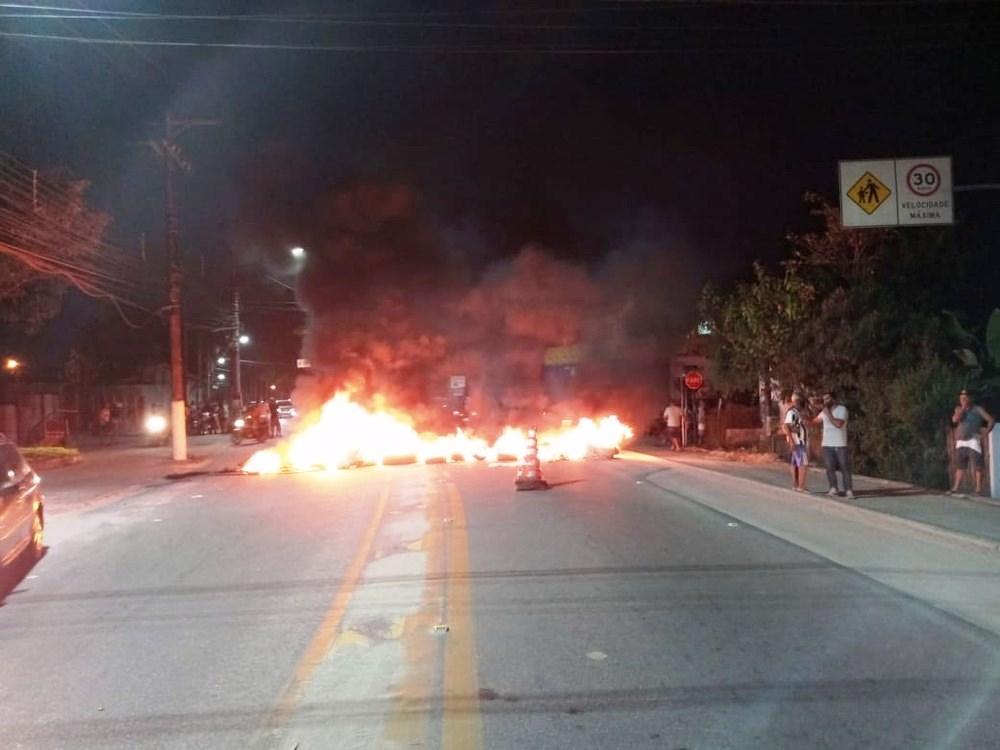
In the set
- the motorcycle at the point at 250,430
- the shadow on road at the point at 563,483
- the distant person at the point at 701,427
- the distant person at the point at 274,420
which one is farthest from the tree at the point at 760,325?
the distant person at the point at 274,420

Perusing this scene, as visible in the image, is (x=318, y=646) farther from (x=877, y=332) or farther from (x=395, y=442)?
(x=395, y=442)

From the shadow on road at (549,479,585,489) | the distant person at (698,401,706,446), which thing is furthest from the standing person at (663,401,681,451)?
the shadow on road at (549,479,585,489)

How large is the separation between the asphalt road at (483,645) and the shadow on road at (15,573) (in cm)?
12

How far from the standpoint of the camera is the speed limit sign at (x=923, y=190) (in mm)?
14359

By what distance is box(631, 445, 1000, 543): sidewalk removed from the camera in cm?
1030

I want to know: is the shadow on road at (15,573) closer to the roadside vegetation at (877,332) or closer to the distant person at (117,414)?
the roadside vegetation at (877,332)

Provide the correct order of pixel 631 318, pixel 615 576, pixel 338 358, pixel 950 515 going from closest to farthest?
pixel 615 576 < pixel 950 515 < pixel 338 358 < pixel 631 318

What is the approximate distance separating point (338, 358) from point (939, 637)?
72.5ft

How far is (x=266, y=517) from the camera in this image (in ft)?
44.1

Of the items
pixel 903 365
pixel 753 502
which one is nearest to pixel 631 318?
pixel 903 365

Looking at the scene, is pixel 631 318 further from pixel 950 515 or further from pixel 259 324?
pixel 259 324

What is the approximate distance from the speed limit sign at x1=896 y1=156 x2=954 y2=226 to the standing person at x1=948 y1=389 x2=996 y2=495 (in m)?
2.82

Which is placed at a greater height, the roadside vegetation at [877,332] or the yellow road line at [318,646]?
the roadside vegetation at [877,332]

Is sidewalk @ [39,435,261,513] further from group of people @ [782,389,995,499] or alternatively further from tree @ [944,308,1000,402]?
tree @ [944,308,1000,402]
